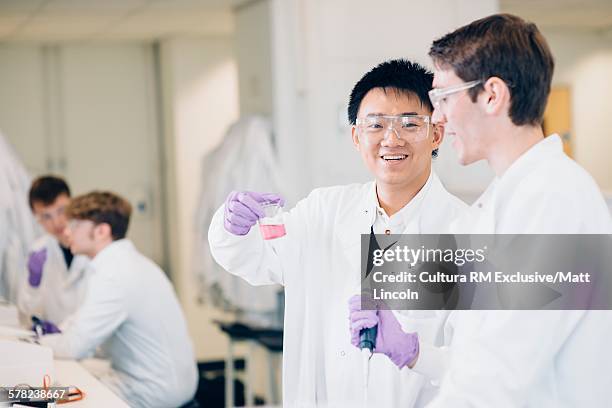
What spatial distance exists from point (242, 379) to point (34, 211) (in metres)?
1.97

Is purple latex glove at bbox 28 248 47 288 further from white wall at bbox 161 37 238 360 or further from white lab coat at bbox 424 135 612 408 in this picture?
white lab coat at bbox 424 135 612 408

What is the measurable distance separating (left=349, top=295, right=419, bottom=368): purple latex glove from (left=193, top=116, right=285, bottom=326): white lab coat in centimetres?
251

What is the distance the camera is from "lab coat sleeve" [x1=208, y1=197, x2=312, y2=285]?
1.87 m

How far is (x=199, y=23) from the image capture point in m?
→ 5.02

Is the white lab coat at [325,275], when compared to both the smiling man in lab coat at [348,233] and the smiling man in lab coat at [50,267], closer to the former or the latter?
the smiling man in lab coat at [348,233]

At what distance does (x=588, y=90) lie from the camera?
9.41 ft

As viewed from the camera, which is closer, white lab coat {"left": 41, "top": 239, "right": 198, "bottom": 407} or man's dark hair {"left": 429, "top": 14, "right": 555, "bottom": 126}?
man's dark hair {"left": 429, "top": 14, "right": 555, "bottom": 126}

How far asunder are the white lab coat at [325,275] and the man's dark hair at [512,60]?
530mm

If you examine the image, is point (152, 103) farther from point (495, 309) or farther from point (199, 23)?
point (495, 309)

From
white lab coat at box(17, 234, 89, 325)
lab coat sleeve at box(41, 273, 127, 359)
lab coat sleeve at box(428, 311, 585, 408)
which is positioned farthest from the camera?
white lab coat at box(17, 234, 89, 325)

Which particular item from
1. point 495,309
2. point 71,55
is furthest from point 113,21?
point 495,309

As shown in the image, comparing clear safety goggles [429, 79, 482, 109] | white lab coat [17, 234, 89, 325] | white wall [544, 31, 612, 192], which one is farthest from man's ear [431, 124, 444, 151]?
white lab coat [17, 234, 89, 325]

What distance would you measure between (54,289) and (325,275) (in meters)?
2.13

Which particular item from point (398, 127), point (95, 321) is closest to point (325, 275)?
point (398, 127)
